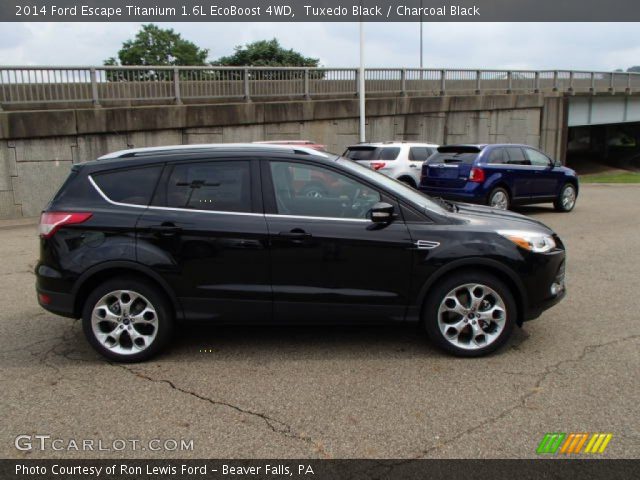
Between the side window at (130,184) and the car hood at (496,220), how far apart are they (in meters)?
2.51

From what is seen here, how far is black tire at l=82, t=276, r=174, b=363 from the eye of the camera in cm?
425

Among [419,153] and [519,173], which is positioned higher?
[419,153]

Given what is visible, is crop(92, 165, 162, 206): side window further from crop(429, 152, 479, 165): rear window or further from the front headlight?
crop(429, 152, 479, 165): rear window

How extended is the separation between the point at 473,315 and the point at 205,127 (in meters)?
12.3

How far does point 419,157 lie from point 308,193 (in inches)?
403

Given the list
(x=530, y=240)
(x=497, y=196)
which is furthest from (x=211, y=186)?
(x=497, y=196)

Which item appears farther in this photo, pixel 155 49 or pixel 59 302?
pixel 155 49

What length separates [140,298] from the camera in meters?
4.28

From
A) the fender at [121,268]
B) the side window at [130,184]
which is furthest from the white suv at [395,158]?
the fender at [121,268]

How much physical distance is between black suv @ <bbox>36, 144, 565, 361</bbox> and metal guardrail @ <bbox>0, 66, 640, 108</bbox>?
10549mm

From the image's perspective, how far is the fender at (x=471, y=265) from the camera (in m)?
4.20

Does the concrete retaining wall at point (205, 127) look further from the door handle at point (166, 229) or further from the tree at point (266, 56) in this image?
the tree at point (266, 56)

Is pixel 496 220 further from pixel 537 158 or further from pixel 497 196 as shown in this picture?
pixel 537 158

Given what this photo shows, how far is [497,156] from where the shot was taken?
12109 millimetres
